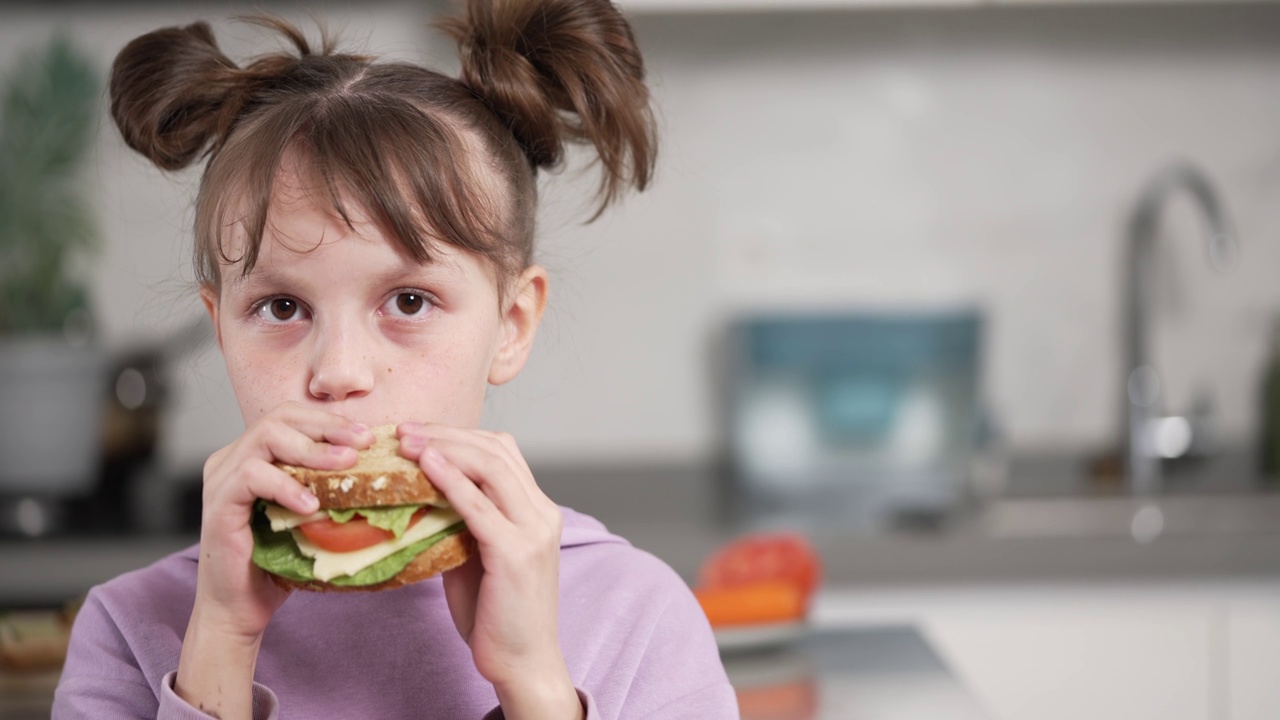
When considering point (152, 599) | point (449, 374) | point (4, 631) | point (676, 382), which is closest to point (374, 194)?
point (449, 374)

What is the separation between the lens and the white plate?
4.29 ft

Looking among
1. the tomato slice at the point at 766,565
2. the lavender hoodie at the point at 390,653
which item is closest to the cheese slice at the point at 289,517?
the lavender hoodie at the point at 390,653

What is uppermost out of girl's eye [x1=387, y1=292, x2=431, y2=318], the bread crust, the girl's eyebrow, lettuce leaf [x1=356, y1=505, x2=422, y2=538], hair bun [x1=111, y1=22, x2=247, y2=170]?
hair bun [x1=111, y1=22, x2=247, y2=170]

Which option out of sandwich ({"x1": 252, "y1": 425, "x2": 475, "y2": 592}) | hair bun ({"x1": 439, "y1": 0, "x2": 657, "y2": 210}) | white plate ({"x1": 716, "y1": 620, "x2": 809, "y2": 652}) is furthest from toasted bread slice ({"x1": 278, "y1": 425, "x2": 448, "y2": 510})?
white plate ({"x1": 716, "y1": 620, "x2": 809, "y2": 652})

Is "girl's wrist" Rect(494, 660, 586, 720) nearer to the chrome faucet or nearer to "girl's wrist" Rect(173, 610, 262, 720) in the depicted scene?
"girl's wrist" Rect(173, 610, 262, 720)

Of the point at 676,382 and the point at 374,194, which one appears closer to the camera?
the point at 374,194

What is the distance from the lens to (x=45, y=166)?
96.7 inches

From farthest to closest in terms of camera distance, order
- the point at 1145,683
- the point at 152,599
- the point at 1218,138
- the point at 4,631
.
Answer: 1. the point at 1218,138
2. the point at 1145,683
3. the point at 4,631
4. the point at 152,599

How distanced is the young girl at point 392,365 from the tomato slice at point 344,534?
0.03 m

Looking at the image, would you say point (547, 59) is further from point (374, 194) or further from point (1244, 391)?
point (1244, 391)

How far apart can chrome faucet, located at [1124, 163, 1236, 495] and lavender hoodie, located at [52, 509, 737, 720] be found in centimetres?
176

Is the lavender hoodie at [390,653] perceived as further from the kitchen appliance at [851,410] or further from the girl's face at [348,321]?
the kitchen appliance at [851,410]

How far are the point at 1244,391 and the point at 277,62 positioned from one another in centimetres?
225

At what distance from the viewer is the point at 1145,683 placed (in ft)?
6.72
